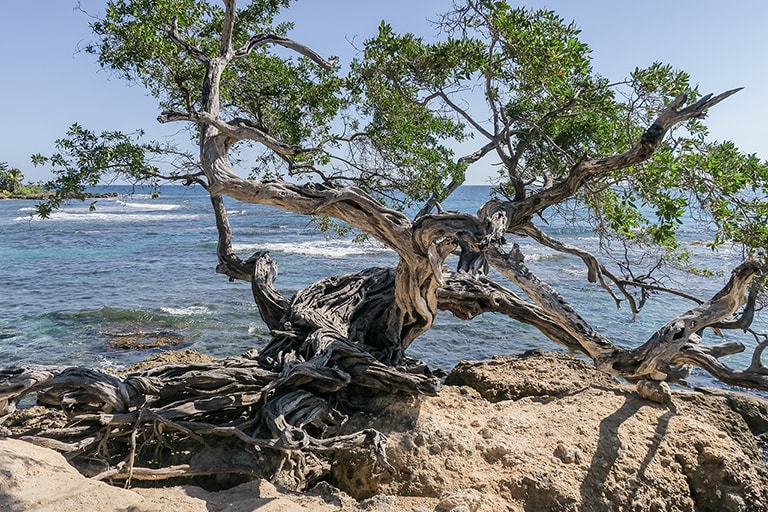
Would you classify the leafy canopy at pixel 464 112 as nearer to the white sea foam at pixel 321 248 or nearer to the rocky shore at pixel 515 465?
the rocky shore at pixel 515 465

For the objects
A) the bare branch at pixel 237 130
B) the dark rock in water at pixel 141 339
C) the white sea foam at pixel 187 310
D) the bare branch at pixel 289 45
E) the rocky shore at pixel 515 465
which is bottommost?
the dark rock in water at pixel 141 339

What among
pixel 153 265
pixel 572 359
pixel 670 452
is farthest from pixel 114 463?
pixel 153 265

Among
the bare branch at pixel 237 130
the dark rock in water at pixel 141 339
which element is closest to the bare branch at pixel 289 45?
the bare branch at pixel 237 130

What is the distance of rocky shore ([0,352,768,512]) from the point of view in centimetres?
392

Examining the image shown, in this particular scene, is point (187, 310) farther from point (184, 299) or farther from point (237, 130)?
point (237, 130)

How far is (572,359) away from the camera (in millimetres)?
7242

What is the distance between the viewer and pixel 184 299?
1531 cm

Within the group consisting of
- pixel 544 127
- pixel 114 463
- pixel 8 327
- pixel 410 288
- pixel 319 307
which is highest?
pixel 544 127

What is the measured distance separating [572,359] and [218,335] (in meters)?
7.55

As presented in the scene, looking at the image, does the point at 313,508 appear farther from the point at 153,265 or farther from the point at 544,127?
the point at 153,265

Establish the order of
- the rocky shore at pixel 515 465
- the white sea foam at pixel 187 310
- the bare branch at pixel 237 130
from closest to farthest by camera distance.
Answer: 1. the rocky shore at pixel 515 465
2. the bare branch at pixel 237 130
3. the white sea foam at pixel 187 310

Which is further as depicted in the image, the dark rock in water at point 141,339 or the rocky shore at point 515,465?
the dark rock in water at point 141,339

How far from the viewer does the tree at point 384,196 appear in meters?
4.64

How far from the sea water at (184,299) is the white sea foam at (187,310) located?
0.03m
